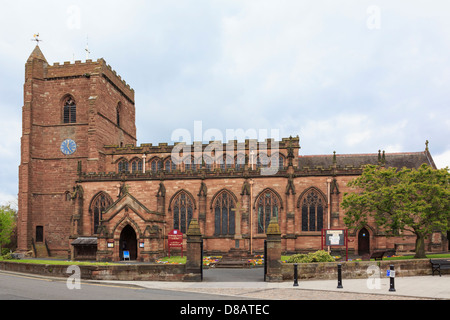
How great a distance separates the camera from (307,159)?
44.7m

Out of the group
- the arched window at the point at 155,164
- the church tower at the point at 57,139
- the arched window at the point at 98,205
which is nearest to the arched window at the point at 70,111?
the church tower at the point at 57,139

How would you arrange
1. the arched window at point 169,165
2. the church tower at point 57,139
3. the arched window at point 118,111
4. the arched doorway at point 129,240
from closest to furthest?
1. the arched doorway at point 129,240
2. the church tower at point 57,139
3. the arched window at point 169,165
4. the arched window at point 118,111

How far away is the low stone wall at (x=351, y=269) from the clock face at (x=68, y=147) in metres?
34.2

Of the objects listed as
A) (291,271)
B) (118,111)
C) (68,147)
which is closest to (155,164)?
(68,147)

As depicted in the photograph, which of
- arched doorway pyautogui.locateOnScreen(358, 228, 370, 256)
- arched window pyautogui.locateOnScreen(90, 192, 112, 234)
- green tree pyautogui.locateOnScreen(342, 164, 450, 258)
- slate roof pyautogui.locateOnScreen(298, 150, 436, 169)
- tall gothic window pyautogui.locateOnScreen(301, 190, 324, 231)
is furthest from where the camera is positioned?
slate roof pyautogui.locateOnScreen(298, 150, 436, 169)

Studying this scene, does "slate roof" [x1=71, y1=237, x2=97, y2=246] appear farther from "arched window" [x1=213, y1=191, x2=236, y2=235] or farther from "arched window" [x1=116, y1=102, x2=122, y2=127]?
"arched window" [x1=116, y1=102, x2=122, y2=127]

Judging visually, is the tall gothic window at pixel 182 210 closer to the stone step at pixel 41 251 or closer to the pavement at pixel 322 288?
the stone step at pixel 41 251

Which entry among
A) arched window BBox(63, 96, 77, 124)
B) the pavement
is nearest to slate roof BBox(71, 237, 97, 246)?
arched window BBox(63, 96, 77, 124)

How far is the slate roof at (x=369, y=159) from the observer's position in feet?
140

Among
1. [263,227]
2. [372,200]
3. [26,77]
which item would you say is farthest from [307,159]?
[26,77]

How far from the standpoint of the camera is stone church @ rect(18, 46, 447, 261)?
35812 mm

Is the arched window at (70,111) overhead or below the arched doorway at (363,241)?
overhead

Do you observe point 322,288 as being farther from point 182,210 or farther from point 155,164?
point 155,164

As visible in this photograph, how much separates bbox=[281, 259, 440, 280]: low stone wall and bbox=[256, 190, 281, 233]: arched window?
17643mm
